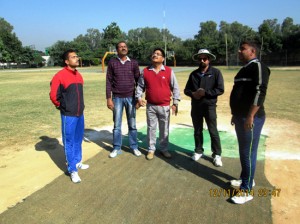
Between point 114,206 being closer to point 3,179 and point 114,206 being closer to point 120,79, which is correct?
point 3,179

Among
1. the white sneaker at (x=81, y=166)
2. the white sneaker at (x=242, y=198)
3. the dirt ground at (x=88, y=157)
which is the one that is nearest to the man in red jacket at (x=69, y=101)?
the white sneaker at (x=81, y=166)

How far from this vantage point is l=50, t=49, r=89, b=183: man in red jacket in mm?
3965

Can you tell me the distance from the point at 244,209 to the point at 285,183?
3.16 feet

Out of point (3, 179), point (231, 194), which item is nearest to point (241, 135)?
point (231, 194)

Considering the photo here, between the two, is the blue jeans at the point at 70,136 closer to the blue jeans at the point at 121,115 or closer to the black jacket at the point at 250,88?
the blue jeans at the point at 121,115

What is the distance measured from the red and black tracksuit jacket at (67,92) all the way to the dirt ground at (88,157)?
1027 mm

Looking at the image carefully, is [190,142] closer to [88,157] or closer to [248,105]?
[88,157]

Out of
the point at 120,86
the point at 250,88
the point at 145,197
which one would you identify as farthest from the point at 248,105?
the point at 120,86

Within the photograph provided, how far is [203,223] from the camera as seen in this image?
3.01m

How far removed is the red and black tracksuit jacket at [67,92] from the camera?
3922 mm

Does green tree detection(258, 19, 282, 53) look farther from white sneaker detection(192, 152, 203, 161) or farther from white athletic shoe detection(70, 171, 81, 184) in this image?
white athletic shoe detection(70, 171, 81, 184)

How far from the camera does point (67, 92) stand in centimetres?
400

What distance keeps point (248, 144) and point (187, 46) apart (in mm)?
60016
